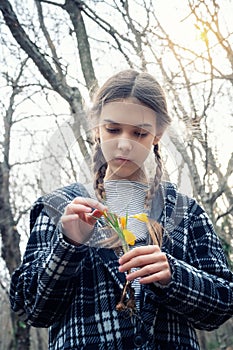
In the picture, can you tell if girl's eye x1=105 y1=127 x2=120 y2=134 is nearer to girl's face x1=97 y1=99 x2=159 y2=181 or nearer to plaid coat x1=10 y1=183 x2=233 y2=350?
girl's face x1=97 y1=99 x2=159 y2=181

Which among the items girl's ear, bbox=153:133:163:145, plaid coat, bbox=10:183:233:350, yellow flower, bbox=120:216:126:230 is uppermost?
→ girl's ear, bbox=153:133:163:145

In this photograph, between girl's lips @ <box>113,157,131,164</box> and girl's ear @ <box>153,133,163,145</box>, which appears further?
girl's ear @ <box>153,133,163,145</box>

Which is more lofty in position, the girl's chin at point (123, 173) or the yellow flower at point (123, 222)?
the girl's chin at point (123, 173)

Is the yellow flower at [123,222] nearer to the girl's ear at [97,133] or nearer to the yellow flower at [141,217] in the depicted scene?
the yellow flower at [141,217]

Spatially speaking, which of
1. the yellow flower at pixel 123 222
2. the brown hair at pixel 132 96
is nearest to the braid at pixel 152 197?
the brown hair at pixel 132 96

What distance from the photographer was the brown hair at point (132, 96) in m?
1.52

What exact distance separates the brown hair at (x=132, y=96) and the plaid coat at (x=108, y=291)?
0.06 m

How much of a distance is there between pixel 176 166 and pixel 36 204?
1.65ft

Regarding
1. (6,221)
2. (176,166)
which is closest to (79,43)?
(176,166)

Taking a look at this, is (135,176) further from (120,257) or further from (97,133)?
(120,257)

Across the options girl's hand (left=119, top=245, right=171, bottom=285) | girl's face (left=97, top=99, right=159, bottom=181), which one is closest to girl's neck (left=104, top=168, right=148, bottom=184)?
girl's face (left=97, top=99, right=159, bottom=181)

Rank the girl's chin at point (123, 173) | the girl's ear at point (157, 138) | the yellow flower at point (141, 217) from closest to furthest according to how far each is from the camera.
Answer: the yellow flower at point (141, 217), the girl's chin at point (123, 173), the girl's ear at point (157, 138)

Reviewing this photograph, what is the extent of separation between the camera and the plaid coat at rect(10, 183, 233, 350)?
1368mm

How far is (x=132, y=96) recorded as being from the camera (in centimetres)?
152
